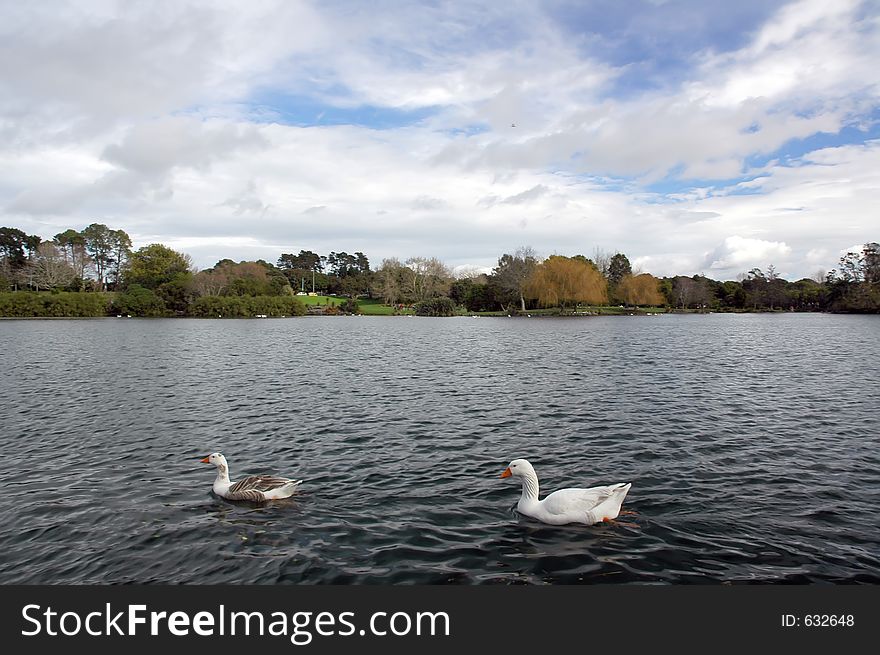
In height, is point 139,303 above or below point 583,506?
above

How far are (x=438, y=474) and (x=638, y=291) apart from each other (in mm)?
139653

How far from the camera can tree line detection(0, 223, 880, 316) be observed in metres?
115

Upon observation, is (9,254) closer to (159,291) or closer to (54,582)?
(159,291)

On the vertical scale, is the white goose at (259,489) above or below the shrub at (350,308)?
below

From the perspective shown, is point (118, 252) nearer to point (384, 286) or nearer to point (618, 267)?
point (384, 286)

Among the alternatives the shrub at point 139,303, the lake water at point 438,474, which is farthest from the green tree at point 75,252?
the lake water at point 438,474

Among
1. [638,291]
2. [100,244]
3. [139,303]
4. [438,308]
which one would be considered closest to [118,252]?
[100,244]

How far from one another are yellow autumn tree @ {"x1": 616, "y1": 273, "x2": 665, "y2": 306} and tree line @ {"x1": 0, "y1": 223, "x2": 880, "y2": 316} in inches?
10.6

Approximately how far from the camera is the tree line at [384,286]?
376ft

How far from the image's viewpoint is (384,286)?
150m

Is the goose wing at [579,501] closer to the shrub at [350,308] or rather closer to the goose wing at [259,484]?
the goose wing at [259,484]

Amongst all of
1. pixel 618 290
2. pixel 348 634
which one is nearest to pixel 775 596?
pixel 348 634

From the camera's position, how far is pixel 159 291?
386 ft

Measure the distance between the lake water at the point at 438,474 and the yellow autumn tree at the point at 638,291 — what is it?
378 feet
